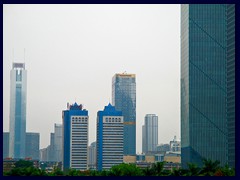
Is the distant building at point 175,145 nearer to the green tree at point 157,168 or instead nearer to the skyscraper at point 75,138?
the skyscraper at point 75,138

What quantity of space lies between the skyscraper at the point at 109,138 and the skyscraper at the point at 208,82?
36902 millimetres

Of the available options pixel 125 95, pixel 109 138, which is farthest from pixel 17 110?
pixel 109 138

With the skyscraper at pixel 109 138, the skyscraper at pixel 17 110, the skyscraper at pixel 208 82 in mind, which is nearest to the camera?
the skyscraper at pixel 208 82

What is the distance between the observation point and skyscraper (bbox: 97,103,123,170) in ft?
320

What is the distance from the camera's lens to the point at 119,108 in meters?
124

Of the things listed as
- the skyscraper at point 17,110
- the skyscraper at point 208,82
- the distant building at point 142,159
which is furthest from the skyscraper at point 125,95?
the skyscraper at point 208,82

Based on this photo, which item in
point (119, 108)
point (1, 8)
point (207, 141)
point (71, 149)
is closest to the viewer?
point (1, 8)

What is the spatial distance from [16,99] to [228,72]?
91188mm

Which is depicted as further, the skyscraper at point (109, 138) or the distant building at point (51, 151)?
the distant building at point (51, 151)

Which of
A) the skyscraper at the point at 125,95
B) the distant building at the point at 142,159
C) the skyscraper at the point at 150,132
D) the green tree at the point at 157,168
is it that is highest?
the skyscraper at the point at 125,95

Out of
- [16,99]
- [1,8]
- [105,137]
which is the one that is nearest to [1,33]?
[1,8]

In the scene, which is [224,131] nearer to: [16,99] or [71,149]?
[71,149]

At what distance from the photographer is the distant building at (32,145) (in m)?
142

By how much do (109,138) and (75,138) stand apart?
6130 millimetres
